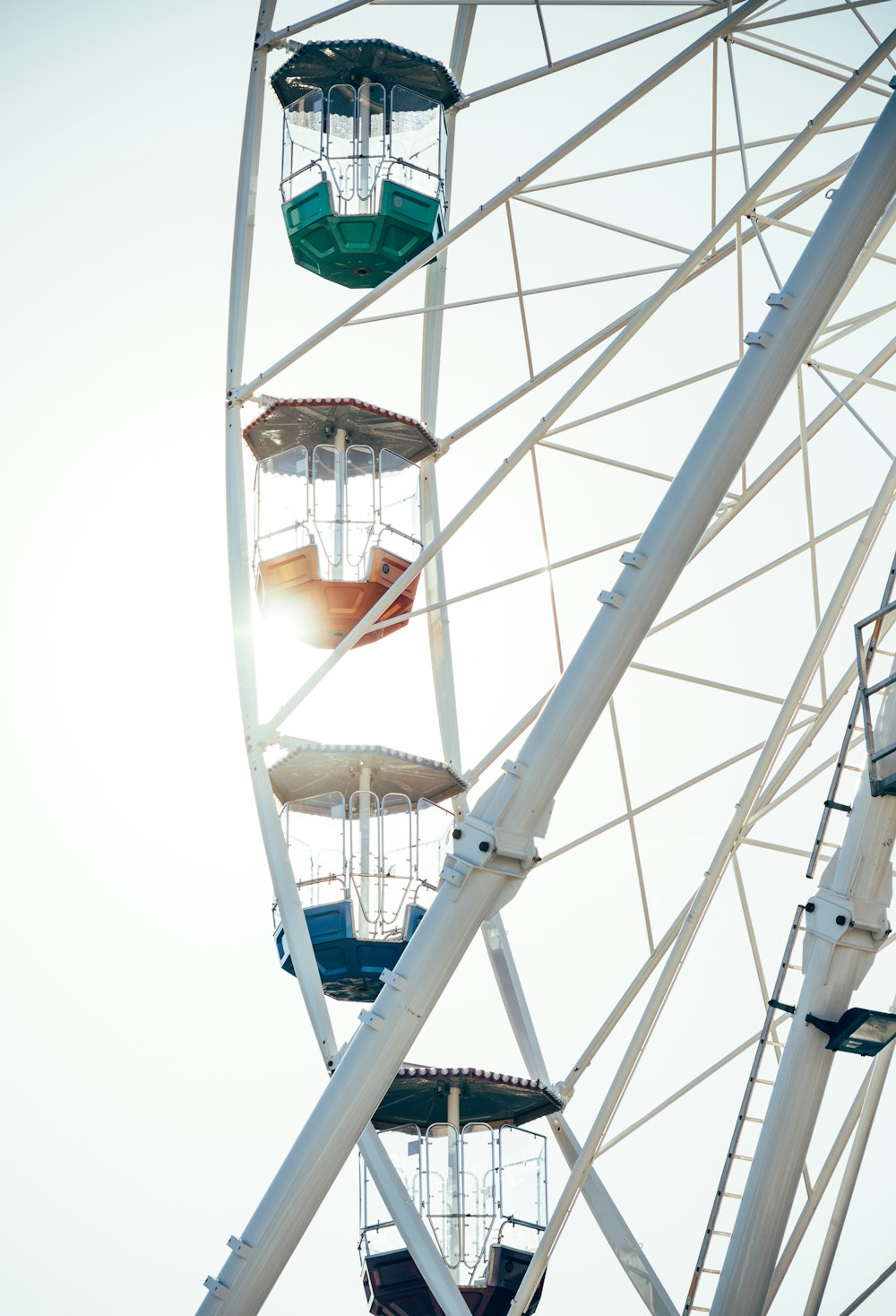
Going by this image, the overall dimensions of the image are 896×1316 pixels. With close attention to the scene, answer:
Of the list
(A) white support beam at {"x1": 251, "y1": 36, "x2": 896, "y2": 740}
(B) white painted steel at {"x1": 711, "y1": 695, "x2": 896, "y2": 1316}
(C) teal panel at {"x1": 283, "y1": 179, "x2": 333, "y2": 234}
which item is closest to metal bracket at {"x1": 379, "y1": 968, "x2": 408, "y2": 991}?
(B) white painted steel at {"x1": 711, "y1": 695, "x2": 896, "y2": 1316}

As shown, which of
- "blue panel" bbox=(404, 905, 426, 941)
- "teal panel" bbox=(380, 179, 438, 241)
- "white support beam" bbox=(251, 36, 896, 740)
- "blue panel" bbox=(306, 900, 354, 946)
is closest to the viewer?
"white support beam" bbox=(251, 36, 896, 740)

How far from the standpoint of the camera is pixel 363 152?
74.4 feet

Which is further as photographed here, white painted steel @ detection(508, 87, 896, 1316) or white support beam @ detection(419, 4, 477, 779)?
white support beam @ detection(419, 4, 477, 779)

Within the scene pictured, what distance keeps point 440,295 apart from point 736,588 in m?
4.86

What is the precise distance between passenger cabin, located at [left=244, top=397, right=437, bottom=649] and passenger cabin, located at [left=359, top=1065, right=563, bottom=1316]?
425 centimetres

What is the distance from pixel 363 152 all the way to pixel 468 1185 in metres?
9.51

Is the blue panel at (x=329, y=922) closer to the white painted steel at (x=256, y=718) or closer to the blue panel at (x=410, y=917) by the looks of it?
the white painted steel at (x=256, y=718)

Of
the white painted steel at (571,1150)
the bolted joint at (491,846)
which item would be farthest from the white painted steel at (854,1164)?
the white painted steel at (571,1150)

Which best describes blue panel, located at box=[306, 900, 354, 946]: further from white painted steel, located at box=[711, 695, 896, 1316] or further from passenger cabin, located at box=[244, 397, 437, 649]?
white painted steel, located at box=[711, 695, 896, 1316]

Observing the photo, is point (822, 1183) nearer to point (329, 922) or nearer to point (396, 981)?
point (396, 981)

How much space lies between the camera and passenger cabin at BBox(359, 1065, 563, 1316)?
21.1 metres

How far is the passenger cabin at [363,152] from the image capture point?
2233cm

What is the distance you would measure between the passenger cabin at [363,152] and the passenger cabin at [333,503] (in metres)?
1.48

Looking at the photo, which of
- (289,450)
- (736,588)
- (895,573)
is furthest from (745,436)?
(289,450)
